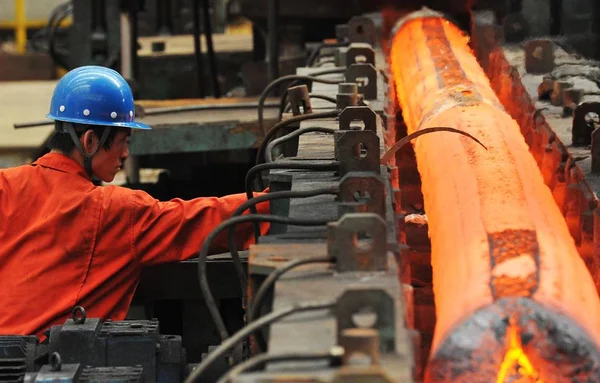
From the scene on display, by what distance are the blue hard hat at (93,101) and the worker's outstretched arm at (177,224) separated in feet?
1.35

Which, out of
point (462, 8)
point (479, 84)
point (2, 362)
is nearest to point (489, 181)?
point (2, 362)

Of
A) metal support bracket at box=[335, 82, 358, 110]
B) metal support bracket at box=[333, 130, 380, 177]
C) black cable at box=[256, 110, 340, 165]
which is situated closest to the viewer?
metal support bracket at box=[333, 130, 380, 177]

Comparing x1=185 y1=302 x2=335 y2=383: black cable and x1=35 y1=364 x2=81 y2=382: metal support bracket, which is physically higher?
x1=185 y1=302 x2=335 y2=383: black cable

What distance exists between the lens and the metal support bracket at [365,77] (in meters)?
5.71

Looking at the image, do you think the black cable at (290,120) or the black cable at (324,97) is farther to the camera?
the black cable at (324,97)

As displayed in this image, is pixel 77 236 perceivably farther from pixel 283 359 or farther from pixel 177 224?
pixel 283 359

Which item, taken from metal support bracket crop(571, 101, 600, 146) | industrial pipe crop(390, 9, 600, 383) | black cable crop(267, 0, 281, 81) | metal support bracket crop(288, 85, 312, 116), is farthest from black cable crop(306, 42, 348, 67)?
metal support bracket crop(571, 101, 600, 146)

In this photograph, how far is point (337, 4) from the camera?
28.3 feet

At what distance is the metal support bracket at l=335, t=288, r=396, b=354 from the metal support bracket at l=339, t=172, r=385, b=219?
2.41 feet

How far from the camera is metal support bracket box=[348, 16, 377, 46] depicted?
7.51m

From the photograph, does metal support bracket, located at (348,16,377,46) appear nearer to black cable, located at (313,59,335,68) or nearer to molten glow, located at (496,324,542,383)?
black cable, located at (313,59,335,68)

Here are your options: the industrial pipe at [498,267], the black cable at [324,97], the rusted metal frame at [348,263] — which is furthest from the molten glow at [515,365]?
the black cable at [324,97]

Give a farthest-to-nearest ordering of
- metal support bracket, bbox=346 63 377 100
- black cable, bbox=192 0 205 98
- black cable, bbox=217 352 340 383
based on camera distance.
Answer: black cable, bbox=192 0 205 98, metal support bracket, bbox=346 63 377 100, black cable, bbox=217 352 340 383

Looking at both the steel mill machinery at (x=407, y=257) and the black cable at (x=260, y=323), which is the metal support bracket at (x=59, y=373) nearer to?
the steel mill machinery at (x=407, y=257)
